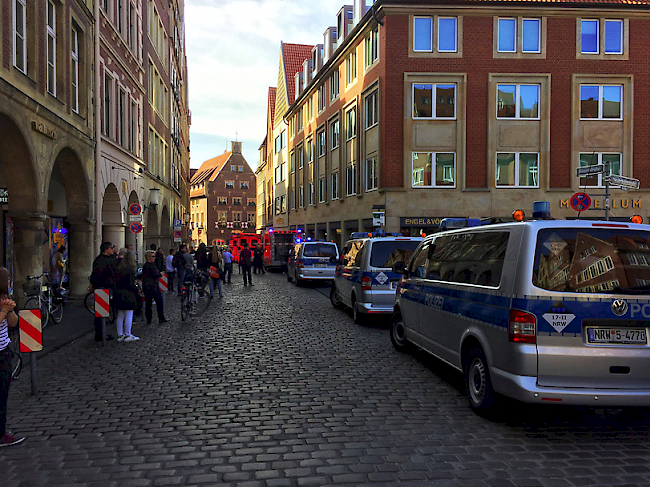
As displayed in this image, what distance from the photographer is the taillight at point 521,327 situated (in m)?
5.02

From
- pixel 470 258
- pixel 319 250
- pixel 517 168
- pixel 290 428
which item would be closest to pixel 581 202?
pixel 470 258

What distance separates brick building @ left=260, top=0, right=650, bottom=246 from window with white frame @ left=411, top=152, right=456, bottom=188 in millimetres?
47

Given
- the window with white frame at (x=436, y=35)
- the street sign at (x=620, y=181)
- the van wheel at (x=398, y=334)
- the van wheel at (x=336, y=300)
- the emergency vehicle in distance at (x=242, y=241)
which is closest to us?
the van wheel at (x=398, y=334)

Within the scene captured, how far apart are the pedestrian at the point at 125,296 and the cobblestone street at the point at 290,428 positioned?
4.72 ft

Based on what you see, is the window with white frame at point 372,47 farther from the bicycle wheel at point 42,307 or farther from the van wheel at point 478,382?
the van wheel at point 478,382

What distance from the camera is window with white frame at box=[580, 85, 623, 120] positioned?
90.1 feet

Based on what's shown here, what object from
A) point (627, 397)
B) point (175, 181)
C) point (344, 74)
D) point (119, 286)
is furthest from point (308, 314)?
point (175, 181)

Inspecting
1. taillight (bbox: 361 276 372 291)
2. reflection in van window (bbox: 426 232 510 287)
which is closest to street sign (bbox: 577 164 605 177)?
taillight (bbox: 361 276 372 291)

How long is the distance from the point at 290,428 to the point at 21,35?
11.5 m

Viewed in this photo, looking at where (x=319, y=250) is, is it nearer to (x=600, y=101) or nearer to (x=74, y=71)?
(x=74, y=71)

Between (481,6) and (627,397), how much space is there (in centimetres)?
2552

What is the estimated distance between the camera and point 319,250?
24.6m

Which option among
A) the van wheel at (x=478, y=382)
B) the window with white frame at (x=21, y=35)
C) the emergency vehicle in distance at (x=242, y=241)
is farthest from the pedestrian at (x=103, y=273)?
the emergency vehicle in distance at (x=242, y=241)

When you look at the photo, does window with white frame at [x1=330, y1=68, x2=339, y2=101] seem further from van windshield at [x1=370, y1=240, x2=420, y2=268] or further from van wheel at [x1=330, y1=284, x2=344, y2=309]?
van windshield at [x1=370, y1=240, x2=420, y2=268]
